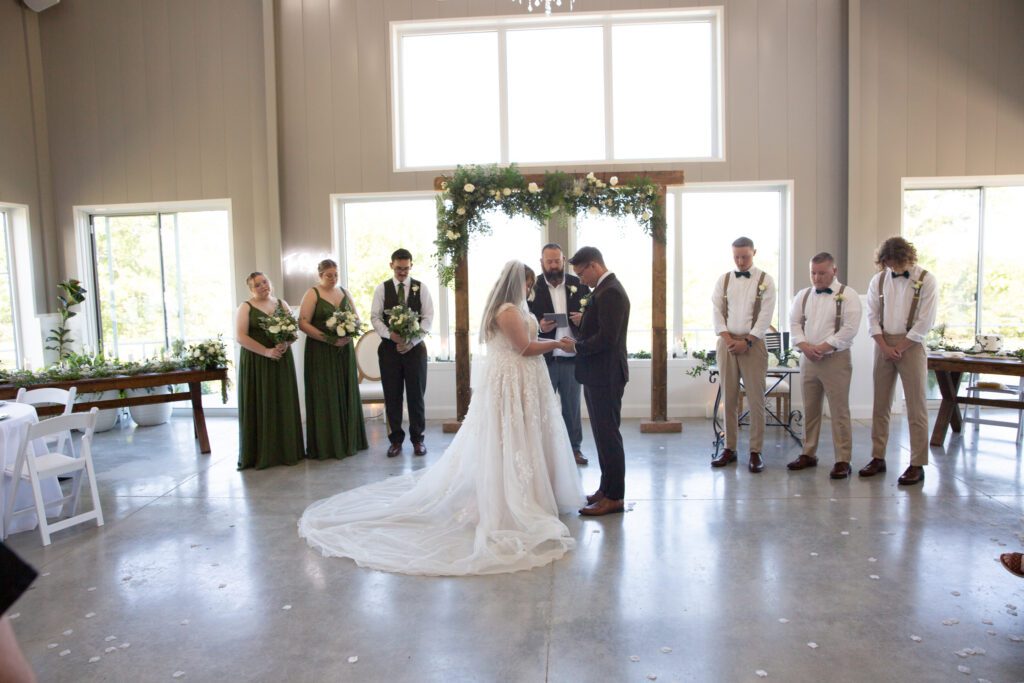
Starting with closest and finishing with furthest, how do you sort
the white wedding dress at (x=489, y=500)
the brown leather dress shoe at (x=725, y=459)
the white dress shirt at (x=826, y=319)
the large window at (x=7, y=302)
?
the white wedding dress at (x=489, y=500) < the white dress shirt at (x=826, y=319) < the brown leather dress shoe at (x=725, y=459) < the large window at (x=7, y=302)

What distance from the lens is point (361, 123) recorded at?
7988 mm

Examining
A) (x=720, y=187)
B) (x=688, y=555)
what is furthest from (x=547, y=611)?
(x=720, y=187)

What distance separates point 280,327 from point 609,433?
3.06m

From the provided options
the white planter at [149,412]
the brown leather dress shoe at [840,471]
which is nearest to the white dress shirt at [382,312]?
the white planter at [149,412]

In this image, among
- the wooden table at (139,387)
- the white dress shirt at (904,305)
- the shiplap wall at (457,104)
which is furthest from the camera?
the shiplap wall at (457,104)

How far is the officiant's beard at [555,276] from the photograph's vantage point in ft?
19.0

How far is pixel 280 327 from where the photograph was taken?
19.4 feet

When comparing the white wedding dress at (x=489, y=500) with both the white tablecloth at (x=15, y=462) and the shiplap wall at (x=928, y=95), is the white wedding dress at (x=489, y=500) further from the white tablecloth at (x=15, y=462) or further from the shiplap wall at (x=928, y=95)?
the shiplap wall at (x=928, y=95)

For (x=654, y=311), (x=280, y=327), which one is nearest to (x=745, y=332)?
(x=654, y=311)

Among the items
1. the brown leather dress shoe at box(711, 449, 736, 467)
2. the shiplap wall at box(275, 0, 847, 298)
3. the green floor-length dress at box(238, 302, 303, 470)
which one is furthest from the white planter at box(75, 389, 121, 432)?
the brown leather dress shoe at box(711, 449, 736, 467)

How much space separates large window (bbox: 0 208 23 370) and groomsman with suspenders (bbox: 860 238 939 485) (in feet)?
29.5

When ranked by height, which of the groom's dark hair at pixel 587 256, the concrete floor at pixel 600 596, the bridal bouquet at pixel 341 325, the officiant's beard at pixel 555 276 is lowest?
the concrete floor at pixel 600 596

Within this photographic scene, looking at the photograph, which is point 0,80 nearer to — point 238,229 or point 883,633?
point 238,229

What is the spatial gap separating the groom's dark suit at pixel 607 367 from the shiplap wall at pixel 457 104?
12.8 ft
